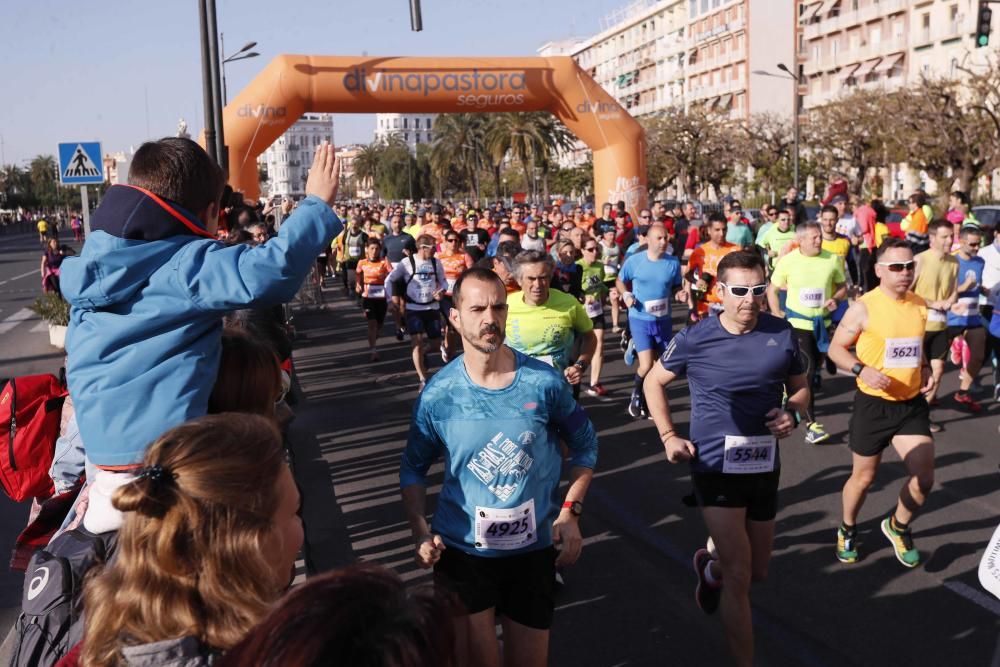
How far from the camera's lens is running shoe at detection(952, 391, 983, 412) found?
30.5ft

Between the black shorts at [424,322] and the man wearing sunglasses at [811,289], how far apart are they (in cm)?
425

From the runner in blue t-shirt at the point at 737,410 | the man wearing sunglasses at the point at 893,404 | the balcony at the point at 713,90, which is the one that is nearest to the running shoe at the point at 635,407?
the man wearing sunglasses at the point at 893,404

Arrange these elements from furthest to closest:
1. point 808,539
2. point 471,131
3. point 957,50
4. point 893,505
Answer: point 471,131
point 957,50
point 893,505
point 808,539

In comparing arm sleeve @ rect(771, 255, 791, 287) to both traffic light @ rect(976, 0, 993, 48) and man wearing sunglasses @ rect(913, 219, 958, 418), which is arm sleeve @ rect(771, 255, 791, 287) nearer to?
man wearing sunglasses @ rect(913, 219, 958, 418)

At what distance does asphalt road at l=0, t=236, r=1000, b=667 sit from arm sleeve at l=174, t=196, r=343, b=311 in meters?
2.75

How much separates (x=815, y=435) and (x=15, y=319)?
16.6 metres

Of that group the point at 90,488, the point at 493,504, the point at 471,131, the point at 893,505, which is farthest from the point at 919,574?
the point at 471,131

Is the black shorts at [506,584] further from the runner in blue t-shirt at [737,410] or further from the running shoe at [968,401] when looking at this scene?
the running shoe at [968,401]

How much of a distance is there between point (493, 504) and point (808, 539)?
3.28 m

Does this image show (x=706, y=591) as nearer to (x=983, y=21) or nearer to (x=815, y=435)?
(x=815, y=435)

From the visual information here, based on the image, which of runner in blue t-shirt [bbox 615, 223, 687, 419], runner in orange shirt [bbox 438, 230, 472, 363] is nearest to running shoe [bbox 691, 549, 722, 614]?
runner in blue t-shirt [bbox 615, 223, 687, 419]

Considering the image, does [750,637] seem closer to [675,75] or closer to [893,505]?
[893,505]

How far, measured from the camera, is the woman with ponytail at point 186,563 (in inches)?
63.5

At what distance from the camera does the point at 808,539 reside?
5945mm
